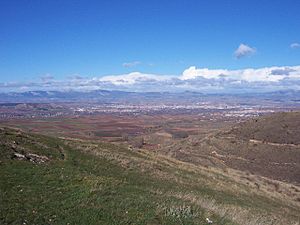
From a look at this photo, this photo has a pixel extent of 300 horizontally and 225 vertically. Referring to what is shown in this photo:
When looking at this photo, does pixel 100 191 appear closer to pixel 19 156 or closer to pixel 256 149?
pixel 19 156

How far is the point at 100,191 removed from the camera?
69.4 feet

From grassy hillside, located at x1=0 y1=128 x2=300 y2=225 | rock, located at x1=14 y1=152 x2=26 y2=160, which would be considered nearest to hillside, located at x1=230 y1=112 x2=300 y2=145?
grassy hillside, located at x1=0 y1=128 x2=300 y2=225

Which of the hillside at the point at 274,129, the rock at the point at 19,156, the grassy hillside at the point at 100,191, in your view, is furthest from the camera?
the hillside at the point at 274,129

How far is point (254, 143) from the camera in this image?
322ft

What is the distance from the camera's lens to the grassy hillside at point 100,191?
1747cm

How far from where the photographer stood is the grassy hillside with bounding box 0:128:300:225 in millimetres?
17469

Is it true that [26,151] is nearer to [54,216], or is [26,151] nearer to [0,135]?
→ [0,135]

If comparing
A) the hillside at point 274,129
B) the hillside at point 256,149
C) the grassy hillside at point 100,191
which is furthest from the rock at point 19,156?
the hillside at point 274,129

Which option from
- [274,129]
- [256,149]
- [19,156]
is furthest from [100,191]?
[274,129]

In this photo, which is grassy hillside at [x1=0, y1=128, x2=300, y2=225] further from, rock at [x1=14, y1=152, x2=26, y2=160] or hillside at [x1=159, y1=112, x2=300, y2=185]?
hillside at [x1=159, y1=112, x2=300, y2=185]

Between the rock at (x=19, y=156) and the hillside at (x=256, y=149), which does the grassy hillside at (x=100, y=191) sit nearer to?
the rock at (x=19, y=156)

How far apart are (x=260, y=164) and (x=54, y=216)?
243 ft

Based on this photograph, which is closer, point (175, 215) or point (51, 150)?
point (175, 215)

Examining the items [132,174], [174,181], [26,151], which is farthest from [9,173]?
[174,181]
